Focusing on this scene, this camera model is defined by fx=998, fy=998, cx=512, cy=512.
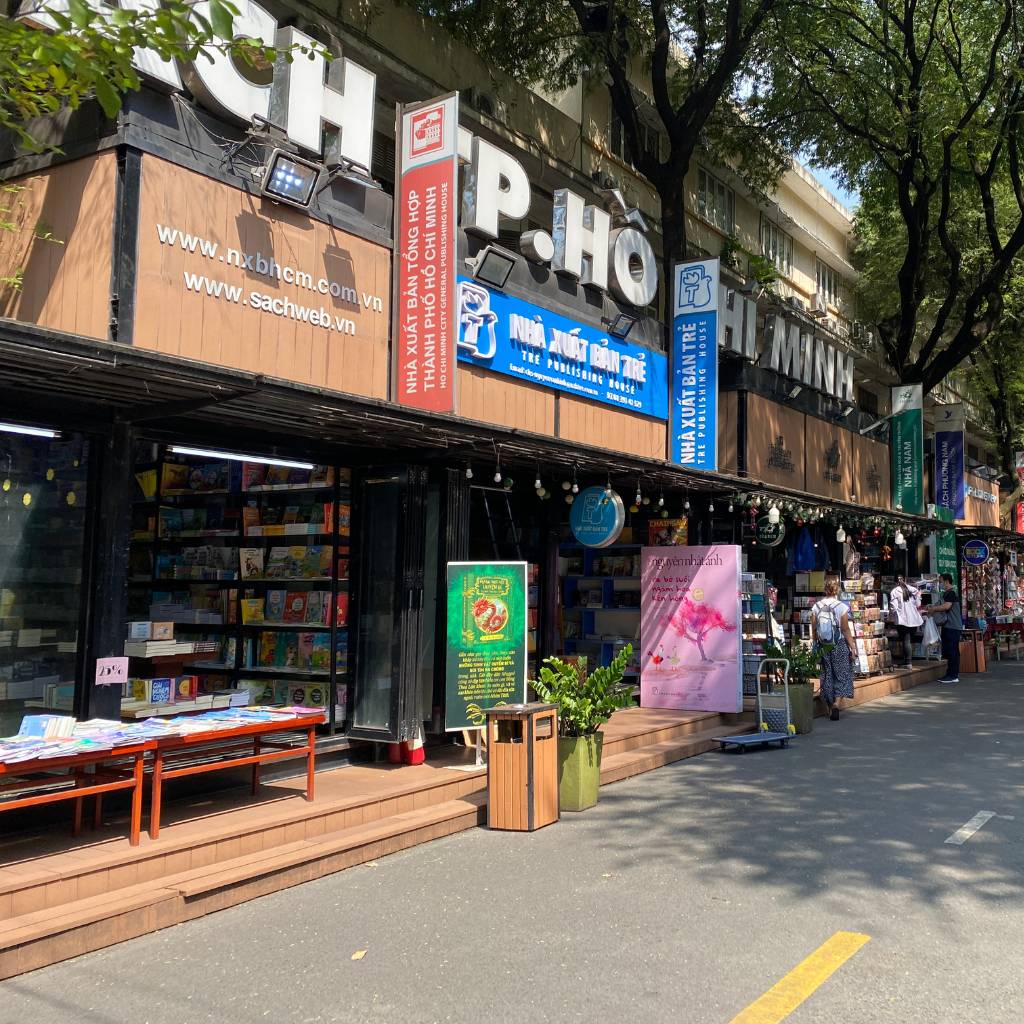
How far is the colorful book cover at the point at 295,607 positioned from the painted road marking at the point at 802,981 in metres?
5.92

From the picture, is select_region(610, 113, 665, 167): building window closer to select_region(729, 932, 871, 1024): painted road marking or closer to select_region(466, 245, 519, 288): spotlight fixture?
select_region(466, 245, 519, 288): spotlight fixture

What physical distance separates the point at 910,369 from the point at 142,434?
21044 mm

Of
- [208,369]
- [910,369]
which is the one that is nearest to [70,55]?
[208,369]

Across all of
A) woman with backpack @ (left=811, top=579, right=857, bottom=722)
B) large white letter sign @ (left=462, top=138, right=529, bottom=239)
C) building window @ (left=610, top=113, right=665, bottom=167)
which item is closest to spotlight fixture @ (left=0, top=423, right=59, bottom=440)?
large white letter sign @ (left=462, top=138, right=529, bottom=239)

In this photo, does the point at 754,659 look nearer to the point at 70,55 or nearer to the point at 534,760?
the point at 534,760

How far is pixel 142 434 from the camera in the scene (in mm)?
7895

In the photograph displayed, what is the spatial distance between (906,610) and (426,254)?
1383 cm

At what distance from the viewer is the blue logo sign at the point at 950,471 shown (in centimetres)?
2812

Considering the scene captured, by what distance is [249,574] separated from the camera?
1002 cm

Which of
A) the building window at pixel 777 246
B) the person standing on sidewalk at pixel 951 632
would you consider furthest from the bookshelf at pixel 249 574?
the building window at pixel 777 246

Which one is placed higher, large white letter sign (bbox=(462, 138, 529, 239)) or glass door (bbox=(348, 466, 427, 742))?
large white letter sign (bbox=(462, 138, 529, 239))

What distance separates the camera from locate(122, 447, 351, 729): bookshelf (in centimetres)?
966

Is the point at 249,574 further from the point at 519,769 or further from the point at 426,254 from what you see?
the point at 426,254

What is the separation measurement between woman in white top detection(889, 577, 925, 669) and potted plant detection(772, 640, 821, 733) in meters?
7.03
